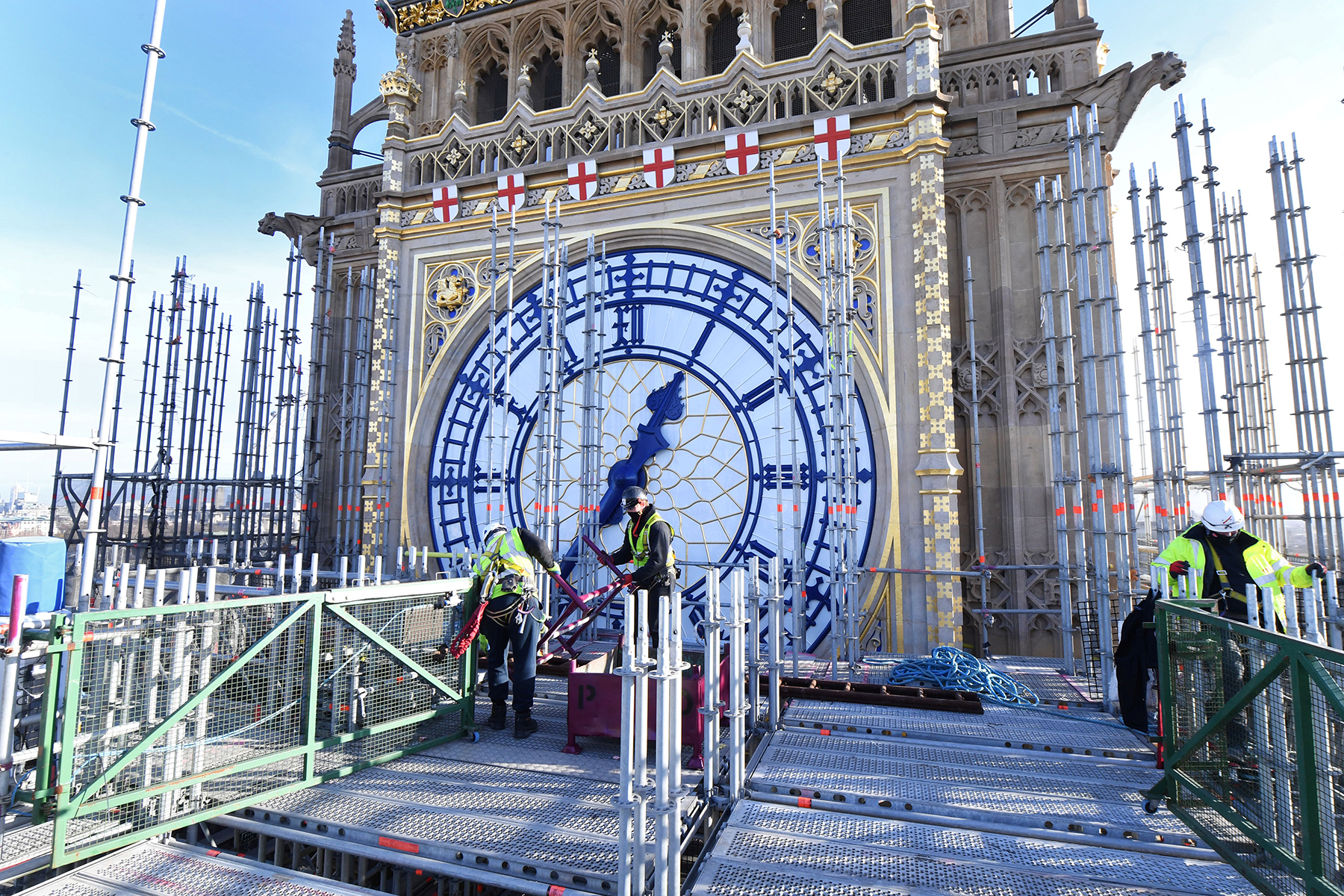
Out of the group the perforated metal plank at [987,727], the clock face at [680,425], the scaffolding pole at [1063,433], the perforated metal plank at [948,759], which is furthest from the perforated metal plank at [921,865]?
the clock face at [680,425]

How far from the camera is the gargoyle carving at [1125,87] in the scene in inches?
327

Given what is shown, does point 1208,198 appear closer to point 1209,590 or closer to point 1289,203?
point 1289,203

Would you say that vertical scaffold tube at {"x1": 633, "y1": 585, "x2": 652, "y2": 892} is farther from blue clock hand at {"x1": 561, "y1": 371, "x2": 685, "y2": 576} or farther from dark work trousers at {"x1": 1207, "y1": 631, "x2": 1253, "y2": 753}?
blue clock hand at {"x1": 561, "y1": 371, "x2": 685, "y2": 576}

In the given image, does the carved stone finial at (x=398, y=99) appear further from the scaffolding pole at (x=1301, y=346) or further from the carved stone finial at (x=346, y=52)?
the scaffolding pole at (x=1301, y=346)

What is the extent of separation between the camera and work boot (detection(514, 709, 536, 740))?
16.3 ft

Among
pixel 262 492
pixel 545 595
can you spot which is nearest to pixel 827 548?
pixel 545 595

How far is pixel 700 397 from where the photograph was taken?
8836 millimetres

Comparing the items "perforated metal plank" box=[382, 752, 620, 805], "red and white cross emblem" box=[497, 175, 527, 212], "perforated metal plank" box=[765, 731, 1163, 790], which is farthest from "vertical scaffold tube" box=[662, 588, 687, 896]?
"red and white cross emblem" box=[497, 175, 527, 212]

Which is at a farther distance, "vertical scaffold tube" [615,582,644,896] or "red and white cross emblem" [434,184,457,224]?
"red and white cross emblem" [434,184,457,224]

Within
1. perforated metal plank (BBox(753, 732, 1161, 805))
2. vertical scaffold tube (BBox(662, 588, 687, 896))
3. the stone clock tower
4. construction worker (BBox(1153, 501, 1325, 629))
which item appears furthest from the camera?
the stone clock tower

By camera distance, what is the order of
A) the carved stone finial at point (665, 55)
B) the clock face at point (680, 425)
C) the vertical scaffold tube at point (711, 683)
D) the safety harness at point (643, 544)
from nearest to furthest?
the vertical scaffold tube at point (711, 683) → the safety harness at point (643, 544) → the clock face at point (680, 425) → the carved stone finial at point (665, 55)

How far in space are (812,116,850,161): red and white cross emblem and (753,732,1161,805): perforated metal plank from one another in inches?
259

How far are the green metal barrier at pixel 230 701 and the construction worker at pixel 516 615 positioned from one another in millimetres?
278

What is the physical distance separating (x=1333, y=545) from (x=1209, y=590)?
3562 mm
